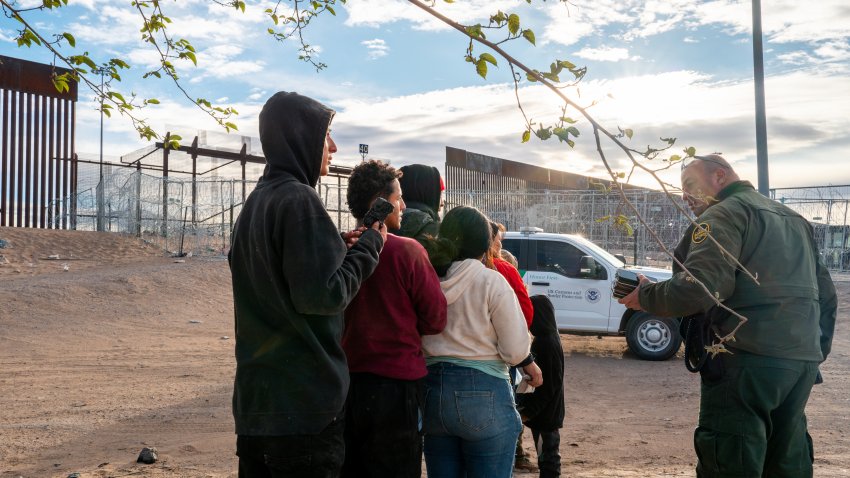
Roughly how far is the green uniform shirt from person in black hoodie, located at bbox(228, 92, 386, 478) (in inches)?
61.3

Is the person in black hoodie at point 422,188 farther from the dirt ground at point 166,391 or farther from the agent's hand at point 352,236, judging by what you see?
the dirt ground at point 166,391

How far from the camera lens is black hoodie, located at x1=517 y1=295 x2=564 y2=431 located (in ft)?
14.4

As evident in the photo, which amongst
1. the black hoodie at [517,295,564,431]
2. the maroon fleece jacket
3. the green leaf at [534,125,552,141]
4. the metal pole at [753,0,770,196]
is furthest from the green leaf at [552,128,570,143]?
the metal pole at [753,0,770,196]

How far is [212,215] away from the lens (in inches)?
770

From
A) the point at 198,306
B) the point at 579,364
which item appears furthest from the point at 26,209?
the point at 579,364

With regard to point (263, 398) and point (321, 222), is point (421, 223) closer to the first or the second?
point (321, 222)

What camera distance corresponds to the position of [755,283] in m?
3.32

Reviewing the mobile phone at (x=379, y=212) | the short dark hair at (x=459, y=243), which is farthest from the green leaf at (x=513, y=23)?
the short dark hair at (x=459, y=243)

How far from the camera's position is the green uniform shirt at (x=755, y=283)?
3.25m

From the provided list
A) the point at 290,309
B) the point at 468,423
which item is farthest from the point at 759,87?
the point at 290,309

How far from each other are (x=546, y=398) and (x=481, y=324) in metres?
1.45

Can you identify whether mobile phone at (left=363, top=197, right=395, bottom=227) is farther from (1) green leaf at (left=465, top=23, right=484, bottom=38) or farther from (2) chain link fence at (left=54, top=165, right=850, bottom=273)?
(2) chain link fence at (left=54, top=165, right=850, bottom=273)

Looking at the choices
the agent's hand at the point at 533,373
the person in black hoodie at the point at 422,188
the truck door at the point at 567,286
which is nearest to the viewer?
the agent's hand at the point at 533,373

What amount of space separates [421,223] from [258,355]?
128 centimetres
